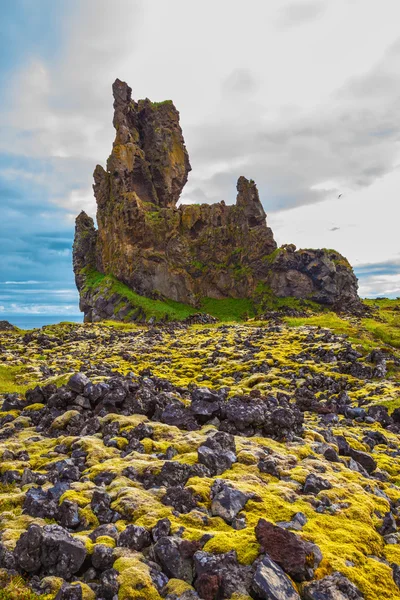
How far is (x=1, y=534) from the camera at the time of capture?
7.49m

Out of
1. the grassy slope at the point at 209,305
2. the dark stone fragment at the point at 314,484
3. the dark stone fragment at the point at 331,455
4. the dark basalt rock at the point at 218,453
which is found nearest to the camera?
the dark stone fragment at the point at 314,484

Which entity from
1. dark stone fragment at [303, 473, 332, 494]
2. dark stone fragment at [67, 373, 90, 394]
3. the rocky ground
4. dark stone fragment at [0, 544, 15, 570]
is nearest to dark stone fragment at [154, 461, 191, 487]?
the rocky ground

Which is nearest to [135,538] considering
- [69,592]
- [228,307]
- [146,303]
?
[69,592]

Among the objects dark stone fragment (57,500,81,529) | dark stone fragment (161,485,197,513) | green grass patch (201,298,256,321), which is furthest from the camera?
green grass patch (201,298,256,321)

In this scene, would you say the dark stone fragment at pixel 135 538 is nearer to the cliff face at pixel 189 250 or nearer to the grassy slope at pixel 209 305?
the grassy slope at pixel 209 305

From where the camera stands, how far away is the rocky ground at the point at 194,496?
650 cm

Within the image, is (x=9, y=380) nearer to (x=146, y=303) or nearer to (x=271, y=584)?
(x=271, y=584)

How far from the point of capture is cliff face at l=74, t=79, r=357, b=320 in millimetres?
119250

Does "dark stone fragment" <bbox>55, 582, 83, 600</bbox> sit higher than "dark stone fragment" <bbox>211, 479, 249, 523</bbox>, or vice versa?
"dark stone fragment" <bbox>55, 582, 83, 600</bbox>

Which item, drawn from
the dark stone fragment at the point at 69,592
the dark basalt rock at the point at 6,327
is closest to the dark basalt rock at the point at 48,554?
the dark stone fragment at the point at 69,592

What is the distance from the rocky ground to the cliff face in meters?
101

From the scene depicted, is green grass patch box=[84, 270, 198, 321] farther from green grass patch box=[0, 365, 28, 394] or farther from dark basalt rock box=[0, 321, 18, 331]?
green grass patch box=[0, 365, 28, 394]

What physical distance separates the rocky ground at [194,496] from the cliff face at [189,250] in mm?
101087

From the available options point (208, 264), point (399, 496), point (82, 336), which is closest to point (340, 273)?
point (208, 264)
